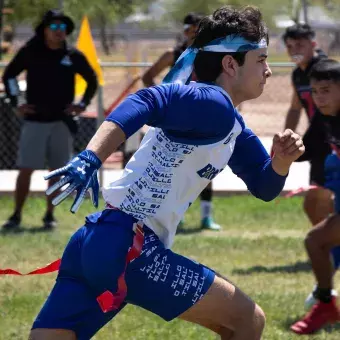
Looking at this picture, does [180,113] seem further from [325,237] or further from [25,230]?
[25,230]

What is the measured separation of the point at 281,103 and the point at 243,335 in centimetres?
1439

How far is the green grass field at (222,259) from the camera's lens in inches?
238

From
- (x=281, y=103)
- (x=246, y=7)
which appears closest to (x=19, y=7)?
(x=281, y=103)

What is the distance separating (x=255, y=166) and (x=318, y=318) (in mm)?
1966

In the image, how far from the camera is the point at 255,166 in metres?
4.34

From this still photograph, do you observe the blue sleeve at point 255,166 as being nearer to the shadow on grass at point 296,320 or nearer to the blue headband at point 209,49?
the blue headband at point 209,49

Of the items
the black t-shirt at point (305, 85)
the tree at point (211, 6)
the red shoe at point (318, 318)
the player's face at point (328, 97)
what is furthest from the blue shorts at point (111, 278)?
the tree at point (211, 6)

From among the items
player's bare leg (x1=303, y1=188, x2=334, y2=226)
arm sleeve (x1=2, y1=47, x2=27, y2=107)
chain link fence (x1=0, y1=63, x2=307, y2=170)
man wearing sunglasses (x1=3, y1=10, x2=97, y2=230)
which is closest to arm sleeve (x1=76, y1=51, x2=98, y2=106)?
man wearing sunglasses (x1=3, y1=10, x2=97, y2=230)

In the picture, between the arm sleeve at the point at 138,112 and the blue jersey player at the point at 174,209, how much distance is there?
23 mm

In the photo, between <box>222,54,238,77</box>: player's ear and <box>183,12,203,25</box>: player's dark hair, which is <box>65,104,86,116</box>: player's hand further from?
<box>222,54,238,77</box>: player's ear

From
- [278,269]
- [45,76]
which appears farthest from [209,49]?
[45,76]

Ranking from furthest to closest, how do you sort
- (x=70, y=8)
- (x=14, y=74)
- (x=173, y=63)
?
(x=70, y=8) → (x=14, y=74) → (x=173, y=63)

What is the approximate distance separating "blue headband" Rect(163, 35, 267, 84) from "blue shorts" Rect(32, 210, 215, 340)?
1.93 feet

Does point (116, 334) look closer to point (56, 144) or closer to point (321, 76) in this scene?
point (321, 76)
